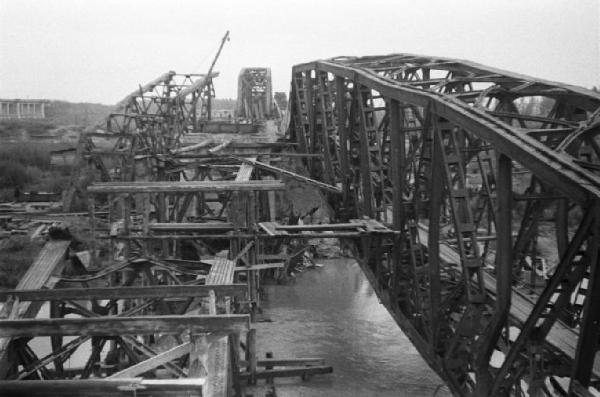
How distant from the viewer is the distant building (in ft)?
244

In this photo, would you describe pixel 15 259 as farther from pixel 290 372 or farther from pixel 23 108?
pixel 23 108

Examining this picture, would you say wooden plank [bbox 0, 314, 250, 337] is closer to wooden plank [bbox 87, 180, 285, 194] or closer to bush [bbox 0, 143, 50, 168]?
wooden plank [bbox 87, 180, 285, 194]

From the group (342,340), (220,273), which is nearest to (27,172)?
(342,340)

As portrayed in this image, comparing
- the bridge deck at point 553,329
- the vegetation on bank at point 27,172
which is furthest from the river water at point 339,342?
A: the vegetation on bank at point 27,172

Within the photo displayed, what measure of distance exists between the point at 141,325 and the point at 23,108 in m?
83.1

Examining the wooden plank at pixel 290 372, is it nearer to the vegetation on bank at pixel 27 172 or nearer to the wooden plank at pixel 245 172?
the wooden plank at pixel 245 172

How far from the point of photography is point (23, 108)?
3199 inches

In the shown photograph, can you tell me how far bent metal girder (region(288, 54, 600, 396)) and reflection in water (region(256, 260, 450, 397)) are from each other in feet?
7.68

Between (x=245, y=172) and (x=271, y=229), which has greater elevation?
(x=245, y=172)

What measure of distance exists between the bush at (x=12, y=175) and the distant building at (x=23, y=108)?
113 feet

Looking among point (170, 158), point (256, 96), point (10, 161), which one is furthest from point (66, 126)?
point (170, 158)

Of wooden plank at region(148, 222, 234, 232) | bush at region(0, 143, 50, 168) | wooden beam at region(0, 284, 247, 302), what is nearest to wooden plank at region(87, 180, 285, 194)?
wooden plank at region(148, 222, 234, 232)

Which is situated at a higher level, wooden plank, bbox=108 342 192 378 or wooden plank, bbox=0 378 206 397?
wooden plank, bbox=0 378 206 397

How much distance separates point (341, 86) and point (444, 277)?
556 centimetres
